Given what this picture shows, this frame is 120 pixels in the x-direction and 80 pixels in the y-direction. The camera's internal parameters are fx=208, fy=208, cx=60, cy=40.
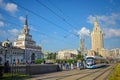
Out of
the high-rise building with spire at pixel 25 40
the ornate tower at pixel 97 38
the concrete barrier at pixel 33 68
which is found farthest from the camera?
the ornate tower at pixel 97 38

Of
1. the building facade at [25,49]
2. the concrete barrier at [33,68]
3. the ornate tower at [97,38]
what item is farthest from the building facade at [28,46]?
the concrete barrier at [33,68]

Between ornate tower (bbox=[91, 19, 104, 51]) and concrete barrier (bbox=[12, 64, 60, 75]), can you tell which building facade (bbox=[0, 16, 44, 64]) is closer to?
ornate tower (bbox=[91, 19, 104, 51])

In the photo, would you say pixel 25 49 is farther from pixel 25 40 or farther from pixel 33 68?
pixel 33 68

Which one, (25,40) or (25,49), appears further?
(25,40)

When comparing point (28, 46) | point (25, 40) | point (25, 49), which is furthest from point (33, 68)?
point (25, 40)

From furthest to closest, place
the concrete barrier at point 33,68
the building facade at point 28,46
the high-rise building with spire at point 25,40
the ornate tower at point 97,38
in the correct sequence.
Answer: the ornate tower at point 97,38 < the high-rise building with spire at point 25,40 < the building facade at point 28,46 < the concrete barrier at point 33,68

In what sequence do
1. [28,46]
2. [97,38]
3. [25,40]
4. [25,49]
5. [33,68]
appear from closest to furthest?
1. [33,68]
2. [25,49]
3. [28,46]
4. [25,40]
5. [97,38]

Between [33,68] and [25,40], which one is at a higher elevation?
[25,40]

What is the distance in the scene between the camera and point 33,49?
127 m

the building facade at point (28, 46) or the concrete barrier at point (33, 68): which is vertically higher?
the building facade at point (28, 46)

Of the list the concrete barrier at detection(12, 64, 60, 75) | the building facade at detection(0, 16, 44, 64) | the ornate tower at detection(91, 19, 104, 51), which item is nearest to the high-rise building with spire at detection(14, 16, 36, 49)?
the building facade at detection(0, 16, 44, 64)

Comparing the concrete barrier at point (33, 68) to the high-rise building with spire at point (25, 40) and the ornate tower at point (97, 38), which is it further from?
the ornate tower at point (97, 38)

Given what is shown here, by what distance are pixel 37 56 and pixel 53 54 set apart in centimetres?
998

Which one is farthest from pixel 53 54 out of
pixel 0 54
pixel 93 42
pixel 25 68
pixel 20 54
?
pixel 25 68
